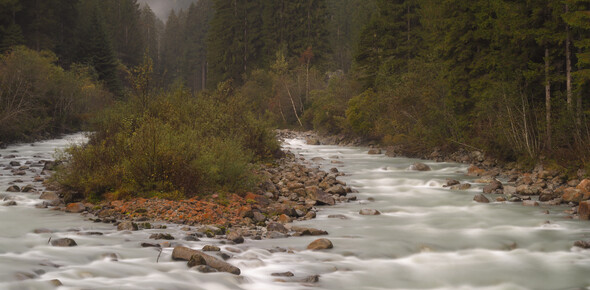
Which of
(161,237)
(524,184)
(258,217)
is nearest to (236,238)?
(161,237)

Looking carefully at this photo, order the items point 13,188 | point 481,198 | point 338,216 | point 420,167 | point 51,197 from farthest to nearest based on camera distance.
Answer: point 420,167, point 481,198, point 13,188, point 51,197, point 338,216

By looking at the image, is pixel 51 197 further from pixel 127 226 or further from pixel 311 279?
pixel 311 279

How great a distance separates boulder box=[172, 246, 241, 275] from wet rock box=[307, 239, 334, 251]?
1748 millimetres

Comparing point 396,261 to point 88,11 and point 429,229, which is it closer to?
point 429,229

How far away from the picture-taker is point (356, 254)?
789 centimetres

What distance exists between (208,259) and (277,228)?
2.59 meters

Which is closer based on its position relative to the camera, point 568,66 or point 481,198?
point 481,198

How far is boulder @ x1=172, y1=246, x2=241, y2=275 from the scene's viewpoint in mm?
6406

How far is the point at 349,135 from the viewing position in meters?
33.3

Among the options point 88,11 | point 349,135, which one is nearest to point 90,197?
point 349,135

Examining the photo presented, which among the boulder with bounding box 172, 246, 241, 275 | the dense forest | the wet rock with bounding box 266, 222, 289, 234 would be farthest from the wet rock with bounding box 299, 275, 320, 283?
the dense forest

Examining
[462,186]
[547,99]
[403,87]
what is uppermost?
[403,87]

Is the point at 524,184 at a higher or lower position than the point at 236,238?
higher

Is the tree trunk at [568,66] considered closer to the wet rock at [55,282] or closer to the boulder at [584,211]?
the boulder at [584,211]
